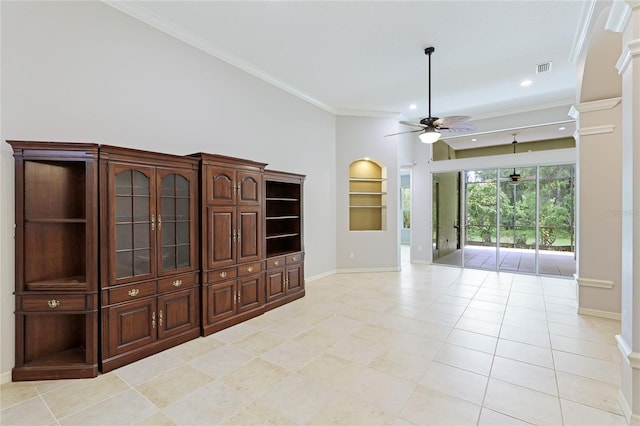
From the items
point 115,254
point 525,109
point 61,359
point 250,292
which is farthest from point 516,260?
point 61,359

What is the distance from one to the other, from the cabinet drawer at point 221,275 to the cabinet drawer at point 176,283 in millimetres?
169

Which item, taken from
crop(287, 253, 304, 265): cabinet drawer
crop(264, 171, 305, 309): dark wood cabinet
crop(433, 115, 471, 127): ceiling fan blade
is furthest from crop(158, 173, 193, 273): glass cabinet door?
crop(433, 115, 471, 127): ceiling fan blade

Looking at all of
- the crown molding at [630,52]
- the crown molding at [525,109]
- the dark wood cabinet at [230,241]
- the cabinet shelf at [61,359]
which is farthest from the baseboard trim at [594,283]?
the cabinet shelf at [61,359]

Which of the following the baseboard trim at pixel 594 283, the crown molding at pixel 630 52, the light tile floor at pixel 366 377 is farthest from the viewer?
the baseboard trim at pixel 594 283

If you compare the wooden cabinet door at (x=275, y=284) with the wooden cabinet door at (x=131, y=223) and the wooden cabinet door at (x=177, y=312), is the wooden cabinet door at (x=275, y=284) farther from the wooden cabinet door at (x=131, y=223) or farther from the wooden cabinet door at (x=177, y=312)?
the wooden cabinet door at (x=131, y=223)

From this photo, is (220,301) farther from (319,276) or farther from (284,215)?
(319,276)

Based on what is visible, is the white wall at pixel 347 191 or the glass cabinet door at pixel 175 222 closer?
the glass cabinet door at pixel 175 222

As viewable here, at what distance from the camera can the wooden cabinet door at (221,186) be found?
3.49 meters

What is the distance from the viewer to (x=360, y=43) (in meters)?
4.00

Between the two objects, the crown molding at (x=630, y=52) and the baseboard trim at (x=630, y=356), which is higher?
the crown molding at (x=630, y=52)

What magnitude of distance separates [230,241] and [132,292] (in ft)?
3.87

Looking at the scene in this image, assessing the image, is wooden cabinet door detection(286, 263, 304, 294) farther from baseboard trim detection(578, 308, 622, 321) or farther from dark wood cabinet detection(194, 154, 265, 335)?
baseboard trim detection(578, 308, 622, 321)

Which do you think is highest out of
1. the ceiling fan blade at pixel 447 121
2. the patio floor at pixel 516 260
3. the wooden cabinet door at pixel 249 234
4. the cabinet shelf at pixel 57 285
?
the ceiling fan blade at pixel 447 121

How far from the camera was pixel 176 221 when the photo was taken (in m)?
3.28
